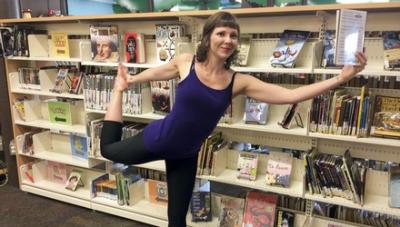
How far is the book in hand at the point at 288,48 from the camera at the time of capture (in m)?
2.36

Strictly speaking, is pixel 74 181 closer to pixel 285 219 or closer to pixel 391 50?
pixel 285 219

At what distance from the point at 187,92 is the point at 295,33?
40.0 inches

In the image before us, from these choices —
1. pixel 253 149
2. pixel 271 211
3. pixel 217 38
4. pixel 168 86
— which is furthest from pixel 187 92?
pixel 271 211

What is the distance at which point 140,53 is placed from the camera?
9.59 feet

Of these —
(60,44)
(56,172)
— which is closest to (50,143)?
(56,172)

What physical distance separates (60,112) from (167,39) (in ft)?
5.01

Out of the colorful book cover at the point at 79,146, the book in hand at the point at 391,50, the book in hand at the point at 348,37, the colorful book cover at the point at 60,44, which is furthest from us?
the colorful book cover at the point at 79,146

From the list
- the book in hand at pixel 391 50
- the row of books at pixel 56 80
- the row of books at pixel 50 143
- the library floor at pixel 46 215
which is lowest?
the library floor at pixel 46 215

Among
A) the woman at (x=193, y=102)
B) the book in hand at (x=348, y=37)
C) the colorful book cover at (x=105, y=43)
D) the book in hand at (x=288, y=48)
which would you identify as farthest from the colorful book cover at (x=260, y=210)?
the colorful book cover at (x=105, y=43)

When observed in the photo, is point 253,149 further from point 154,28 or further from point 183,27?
point 154,28

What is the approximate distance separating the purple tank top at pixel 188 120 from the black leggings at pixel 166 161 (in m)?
0.08

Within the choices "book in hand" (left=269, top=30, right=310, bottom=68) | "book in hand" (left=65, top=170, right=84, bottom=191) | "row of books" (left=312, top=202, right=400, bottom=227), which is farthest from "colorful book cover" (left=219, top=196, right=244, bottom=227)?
"book in hand" (left=65, top=170, right=84, bottom=191)

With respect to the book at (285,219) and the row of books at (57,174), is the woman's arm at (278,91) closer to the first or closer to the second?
the book at (285,219)

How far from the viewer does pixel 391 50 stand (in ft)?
6.96
